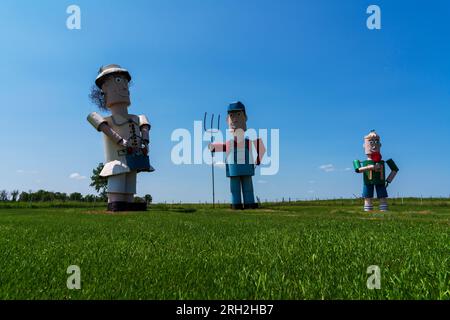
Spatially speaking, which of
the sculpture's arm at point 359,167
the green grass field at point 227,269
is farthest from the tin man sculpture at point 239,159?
the green grass field at point 227,269

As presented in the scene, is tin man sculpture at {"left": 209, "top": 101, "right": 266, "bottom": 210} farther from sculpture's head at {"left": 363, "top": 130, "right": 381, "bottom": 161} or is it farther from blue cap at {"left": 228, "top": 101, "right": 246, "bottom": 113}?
sculpture's head at {"left": 363, "top": 130, "right": 381, "bottom": 161}

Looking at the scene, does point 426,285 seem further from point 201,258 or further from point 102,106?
point 102,106

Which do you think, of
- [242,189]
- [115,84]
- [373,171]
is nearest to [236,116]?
[242,189]

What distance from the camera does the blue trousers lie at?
71.9ft

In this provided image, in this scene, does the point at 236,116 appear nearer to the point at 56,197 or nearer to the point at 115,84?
the point at 115,84

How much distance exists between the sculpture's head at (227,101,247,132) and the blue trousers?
3.09m

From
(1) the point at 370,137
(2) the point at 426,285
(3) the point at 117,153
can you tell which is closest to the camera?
(2) the point at 426,285

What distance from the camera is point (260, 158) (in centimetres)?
2180

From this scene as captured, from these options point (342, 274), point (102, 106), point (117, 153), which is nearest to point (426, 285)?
point (342, 274)

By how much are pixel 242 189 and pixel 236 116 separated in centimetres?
447

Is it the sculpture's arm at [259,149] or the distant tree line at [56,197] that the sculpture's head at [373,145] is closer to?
the sculpture's arm at [259,149]

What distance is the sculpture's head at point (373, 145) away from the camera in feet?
67.4

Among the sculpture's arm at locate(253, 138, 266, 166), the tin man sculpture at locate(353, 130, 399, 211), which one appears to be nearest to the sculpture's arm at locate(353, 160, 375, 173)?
the tin man sculpture at locate(353, 130, 399, 211)
